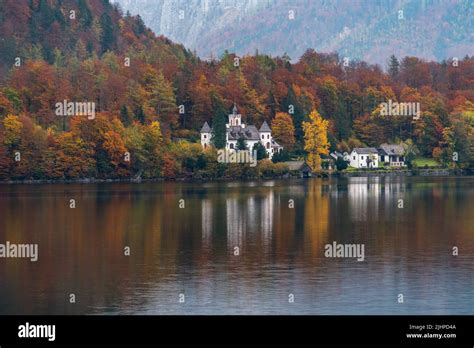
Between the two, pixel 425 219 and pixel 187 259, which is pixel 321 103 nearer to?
pixel 425 219

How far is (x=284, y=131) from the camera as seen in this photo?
15412 cm

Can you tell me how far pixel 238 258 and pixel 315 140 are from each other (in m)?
101

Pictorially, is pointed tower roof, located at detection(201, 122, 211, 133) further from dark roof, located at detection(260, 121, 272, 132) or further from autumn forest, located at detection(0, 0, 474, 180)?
dark roof, located at detection(260, 121, 272, 132)

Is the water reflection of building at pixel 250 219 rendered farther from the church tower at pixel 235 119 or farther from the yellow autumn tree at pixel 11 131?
the church tower at pixel 235 119

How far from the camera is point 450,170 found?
488ft

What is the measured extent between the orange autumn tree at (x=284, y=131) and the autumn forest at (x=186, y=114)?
158 millimetres

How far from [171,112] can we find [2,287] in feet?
376

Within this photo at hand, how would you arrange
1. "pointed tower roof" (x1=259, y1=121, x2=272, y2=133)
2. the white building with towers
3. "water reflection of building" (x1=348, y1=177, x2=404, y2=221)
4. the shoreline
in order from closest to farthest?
"water reflection of building" (x1=348, y1=177, x2=404, y2=221), the shoreline, the white building with towers, "pointed tower roof" (x1=259, y1=121, x2=272, y2=133)

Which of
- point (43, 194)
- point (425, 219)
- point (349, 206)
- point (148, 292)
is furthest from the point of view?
point (43, 194)

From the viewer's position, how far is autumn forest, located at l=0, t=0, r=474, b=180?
131 m

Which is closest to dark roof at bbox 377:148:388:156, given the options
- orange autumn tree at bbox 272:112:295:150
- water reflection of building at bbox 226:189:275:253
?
orange autumn tree at bbox 272:112:295:150

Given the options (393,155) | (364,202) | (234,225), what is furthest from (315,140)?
(234,225)
